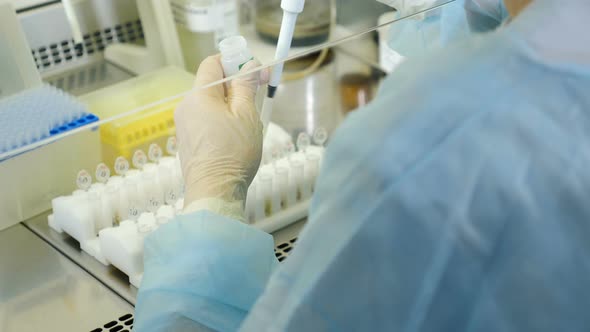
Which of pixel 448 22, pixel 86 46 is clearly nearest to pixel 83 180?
pixel 86 46

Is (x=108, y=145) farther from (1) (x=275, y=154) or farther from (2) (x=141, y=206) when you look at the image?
(1) (x=275, y=154)

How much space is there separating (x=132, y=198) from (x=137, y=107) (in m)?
0.31

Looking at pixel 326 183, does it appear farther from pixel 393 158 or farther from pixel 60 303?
pixel 60 303

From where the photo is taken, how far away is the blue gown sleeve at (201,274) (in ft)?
3.17

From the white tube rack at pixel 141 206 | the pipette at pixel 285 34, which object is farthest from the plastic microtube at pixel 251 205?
the pipette at pixel 285 34

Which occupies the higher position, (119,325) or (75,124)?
(75,124)

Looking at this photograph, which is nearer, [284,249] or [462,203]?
[462,203]

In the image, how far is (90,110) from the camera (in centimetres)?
120

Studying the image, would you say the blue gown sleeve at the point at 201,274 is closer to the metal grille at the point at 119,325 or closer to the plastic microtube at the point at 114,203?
the metal grille at the point at 119,325

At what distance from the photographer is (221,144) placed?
1140 millimetres

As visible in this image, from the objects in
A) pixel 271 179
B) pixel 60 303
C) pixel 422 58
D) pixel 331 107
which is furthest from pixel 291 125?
pixel 422 58

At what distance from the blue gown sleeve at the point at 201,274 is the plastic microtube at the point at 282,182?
45 cm

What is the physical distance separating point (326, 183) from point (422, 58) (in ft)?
0.54

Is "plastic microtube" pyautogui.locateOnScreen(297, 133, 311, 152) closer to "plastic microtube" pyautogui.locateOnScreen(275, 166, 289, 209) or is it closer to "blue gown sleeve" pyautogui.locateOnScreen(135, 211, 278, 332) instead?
"plastic microtube" pyautogui.locateOnScreen(275, 166, 289, 209)
